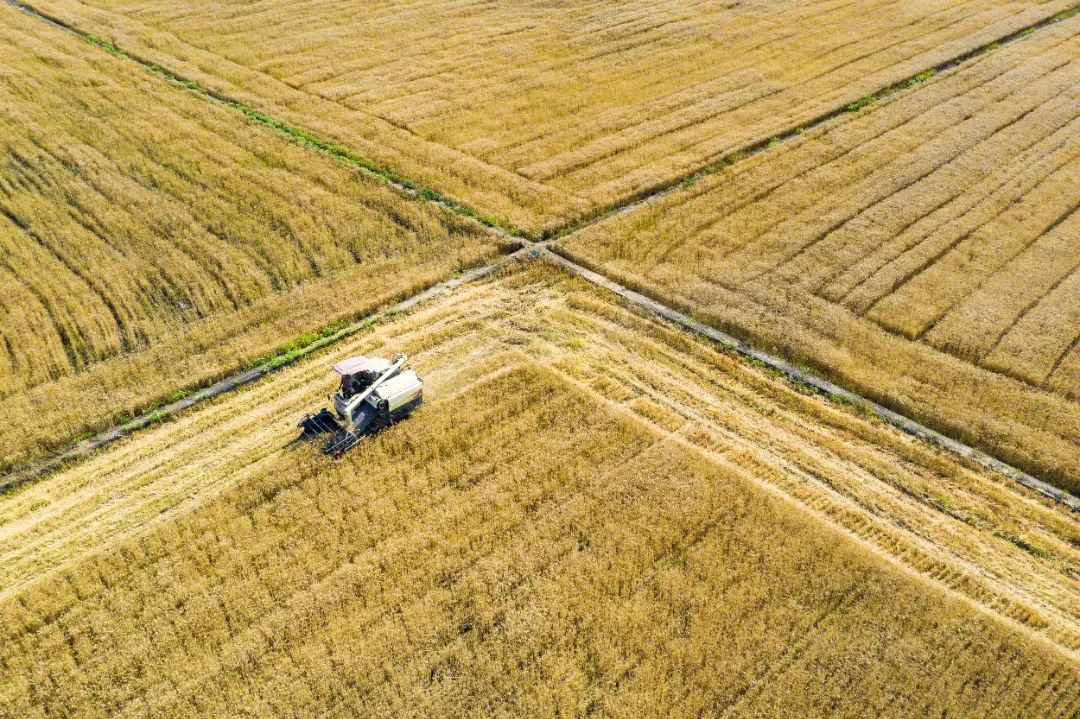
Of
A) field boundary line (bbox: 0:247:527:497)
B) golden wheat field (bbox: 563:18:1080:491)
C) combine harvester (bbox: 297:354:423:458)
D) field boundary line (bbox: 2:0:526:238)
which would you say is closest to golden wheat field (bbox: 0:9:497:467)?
field boundary line (bbox: 0:247:527:497)

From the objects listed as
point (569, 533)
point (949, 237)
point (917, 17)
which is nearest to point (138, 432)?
point (569, 533)

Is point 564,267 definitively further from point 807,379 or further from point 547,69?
Answer: point 547,69

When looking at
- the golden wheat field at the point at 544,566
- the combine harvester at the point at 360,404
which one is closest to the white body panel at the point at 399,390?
the combine harvester at the point at 360,404

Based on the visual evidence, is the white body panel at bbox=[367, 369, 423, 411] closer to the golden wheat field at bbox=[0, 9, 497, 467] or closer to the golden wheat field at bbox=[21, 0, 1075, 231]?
the golden wheat field at bbox=[0, 9, 497, 467]

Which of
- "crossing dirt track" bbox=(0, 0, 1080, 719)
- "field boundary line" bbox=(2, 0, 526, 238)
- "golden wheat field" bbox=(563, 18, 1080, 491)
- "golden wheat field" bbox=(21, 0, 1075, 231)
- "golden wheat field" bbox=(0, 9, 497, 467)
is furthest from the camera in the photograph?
"golden wheat field" bbox=(21, 0, 1075, 231)

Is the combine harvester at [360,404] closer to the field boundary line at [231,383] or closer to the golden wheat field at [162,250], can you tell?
the field boundary line at [231,383]
